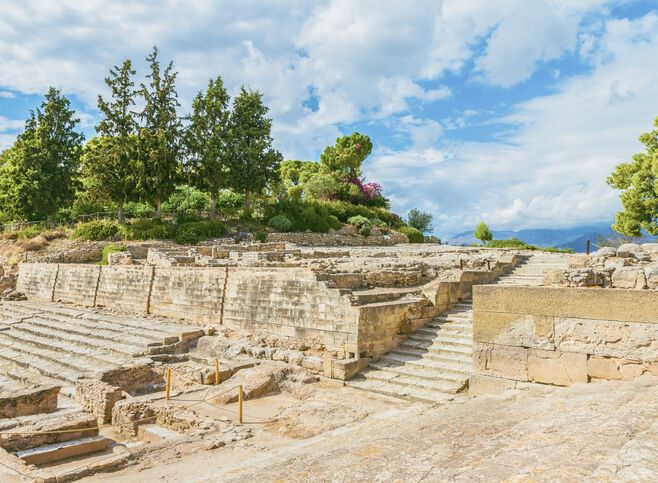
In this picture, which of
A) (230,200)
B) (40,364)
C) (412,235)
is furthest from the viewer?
(412,235)

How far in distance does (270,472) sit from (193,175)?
2915 cm

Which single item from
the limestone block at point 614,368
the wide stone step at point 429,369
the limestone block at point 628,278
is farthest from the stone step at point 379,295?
the limestone block at point 614,368

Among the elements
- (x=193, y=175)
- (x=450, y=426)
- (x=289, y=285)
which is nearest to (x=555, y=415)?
(x=450, y=426)

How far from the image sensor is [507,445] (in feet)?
12.8

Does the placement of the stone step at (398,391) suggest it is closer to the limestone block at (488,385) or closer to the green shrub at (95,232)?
the limestone block at (488,385)

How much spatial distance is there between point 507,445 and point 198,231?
1067 inches

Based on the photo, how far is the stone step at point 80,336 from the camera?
1238 centimetres

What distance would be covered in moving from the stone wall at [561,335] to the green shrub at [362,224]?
2822 cm

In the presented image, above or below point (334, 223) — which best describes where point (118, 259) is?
below

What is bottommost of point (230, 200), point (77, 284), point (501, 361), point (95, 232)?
point (77, 284)

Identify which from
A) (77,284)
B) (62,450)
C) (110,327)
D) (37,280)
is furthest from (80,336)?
(37,280)

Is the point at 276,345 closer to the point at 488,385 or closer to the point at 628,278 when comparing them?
the point at 488,385

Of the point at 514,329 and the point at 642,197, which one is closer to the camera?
the point at 514,329

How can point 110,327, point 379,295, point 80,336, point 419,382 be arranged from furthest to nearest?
1. point 110,327
2. point 80,336
3. point 379,295
4. point 419,382
